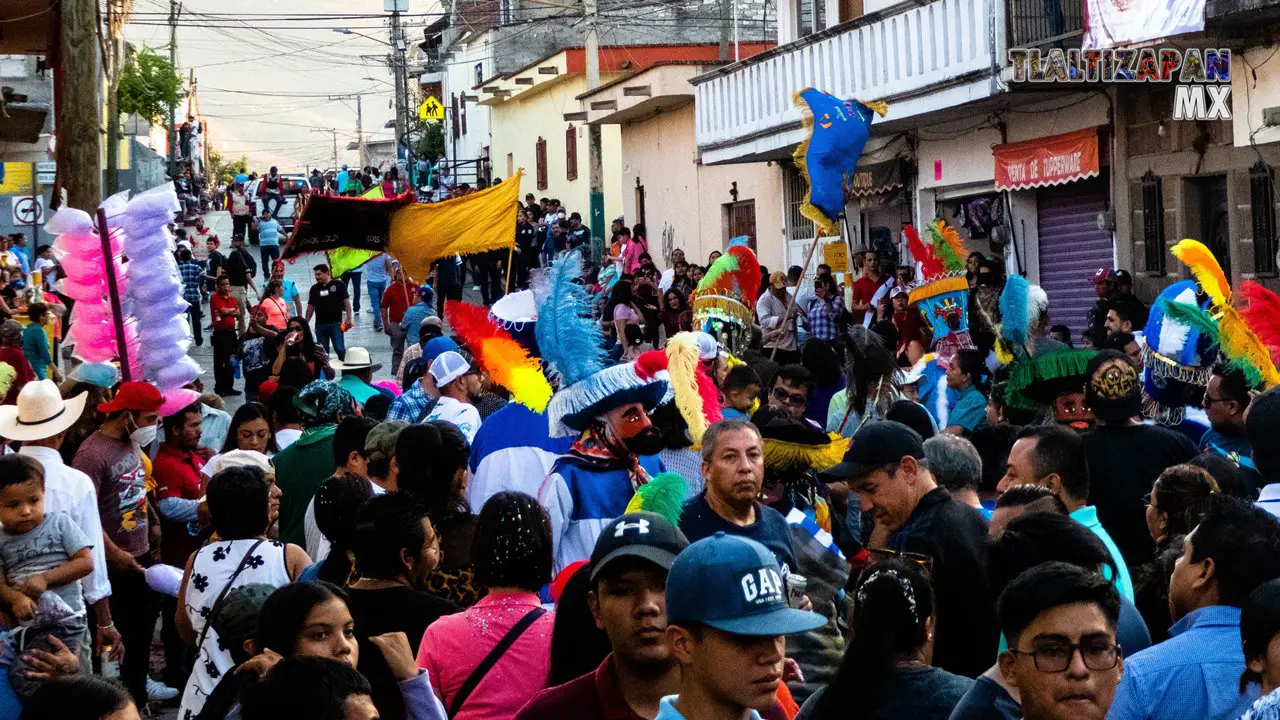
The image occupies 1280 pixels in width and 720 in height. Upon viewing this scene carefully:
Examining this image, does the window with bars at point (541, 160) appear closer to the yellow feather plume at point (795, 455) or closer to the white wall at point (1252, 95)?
the white wall at point (1252, 95)

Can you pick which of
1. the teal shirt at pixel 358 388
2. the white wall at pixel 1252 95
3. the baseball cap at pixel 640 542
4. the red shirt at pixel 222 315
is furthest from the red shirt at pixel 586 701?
the red shirt at pixel 222 315

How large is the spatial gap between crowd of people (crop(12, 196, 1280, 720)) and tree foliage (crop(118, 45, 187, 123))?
47920 millimetres

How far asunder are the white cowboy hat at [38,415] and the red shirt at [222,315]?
1344 centimetres

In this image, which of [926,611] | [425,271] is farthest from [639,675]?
[425,271]

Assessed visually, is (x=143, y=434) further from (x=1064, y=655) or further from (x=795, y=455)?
(x=1064, y=655)

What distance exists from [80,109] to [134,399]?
4.67m

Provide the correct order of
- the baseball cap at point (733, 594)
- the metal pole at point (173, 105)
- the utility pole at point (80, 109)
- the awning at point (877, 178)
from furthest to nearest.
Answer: the metal pole at point (173, 105) → the awning at point (877, 178) → the utility pole at point (80, 109) → the baseball cap at point (733, 594)

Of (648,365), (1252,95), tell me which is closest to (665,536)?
(648,365)

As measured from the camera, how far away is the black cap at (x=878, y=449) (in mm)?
5551

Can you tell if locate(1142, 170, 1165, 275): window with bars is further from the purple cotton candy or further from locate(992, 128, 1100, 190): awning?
the purple cotton candy

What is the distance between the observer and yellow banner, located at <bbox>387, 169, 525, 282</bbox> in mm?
13539

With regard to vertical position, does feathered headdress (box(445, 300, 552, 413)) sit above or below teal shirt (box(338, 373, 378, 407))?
above

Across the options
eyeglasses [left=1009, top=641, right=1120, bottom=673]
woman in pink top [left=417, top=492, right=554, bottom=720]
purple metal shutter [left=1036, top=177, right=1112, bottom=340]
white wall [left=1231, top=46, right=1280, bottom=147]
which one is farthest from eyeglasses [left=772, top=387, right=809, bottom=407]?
purple metal shutter [left=1036, top=177, right=1112, bottom=340]

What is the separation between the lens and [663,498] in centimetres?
588
